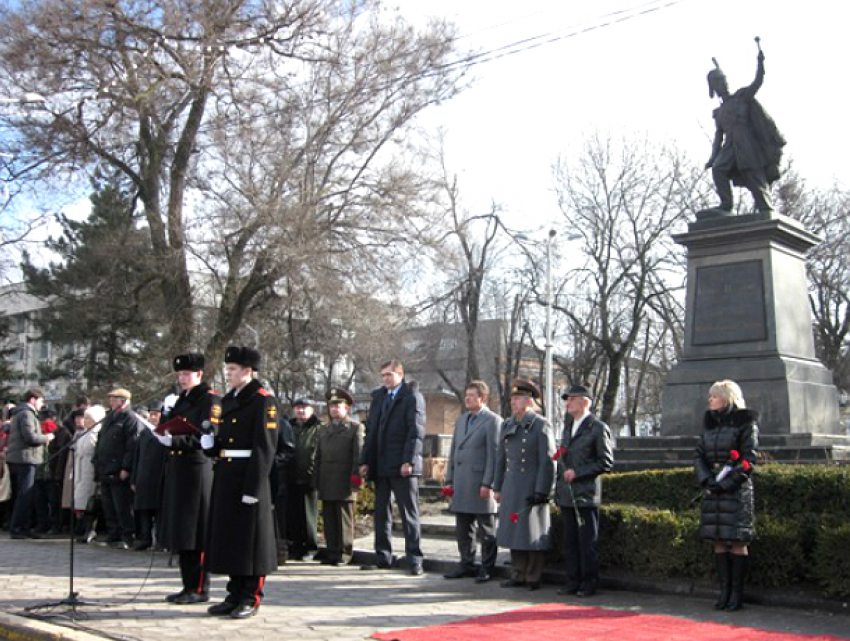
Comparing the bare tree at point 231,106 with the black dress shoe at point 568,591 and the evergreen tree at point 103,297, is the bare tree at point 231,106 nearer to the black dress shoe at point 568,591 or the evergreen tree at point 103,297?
the evergreen tree at point 103,297

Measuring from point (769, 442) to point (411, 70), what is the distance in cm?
1414

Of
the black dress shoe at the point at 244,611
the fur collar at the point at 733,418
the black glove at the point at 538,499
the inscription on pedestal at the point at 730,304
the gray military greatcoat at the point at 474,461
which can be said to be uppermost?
the inscription on pedestal at the point at 730,304

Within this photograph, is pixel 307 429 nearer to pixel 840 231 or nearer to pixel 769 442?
pixel 769 442

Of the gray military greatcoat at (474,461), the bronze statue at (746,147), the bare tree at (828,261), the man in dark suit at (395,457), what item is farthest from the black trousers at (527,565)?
the bare tree at (828,261)

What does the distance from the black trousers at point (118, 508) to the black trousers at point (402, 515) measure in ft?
13.4

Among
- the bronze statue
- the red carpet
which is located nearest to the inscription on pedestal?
the bronze statue

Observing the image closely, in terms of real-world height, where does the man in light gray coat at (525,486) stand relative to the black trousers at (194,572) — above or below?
above

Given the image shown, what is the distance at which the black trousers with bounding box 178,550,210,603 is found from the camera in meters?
8.15

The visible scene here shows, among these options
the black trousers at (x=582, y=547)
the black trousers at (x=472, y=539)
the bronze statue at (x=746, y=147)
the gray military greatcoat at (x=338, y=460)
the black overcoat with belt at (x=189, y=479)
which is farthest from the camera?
the bronze statue at (x=746, y=147)

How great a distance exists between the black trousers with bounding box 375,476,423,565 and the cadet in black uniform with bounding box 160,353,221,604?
8.00 ft

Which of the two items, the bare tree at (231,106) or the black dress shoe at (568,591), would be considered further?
the bare tree at (231,106)

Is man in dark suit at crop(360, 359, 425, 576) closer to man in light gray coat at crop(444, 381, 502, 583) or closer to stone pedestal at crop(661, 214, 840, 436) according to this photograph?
man in light gray coat at crop(444, 381, 502, 583)

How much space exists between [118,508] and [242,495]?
233 inches

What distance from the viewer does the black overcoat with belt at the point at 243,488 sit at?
24.5 feet
